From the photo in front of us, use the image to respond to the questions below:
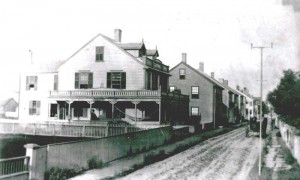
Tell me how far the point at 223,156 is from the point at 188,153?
193cm

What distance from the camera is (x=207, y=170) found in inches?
525

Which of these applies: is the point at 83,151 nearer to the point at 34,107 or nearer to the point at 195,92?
the point at 34,107

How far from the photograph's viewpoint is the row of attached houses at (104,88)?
98.6 feet

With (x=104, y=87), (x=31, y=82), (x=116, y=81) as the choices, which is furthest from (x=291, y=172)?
(x=31, y=82)

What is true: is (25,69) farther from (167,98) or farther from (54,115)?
(167,98)

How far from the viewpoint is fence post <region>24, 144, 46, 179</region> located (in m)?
10.1

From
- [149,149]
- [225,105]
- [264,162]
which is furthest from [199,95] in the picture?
[264,162]

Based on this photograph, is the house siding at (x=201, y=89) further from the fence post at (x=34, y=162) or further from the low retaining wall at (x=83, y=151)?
the fence post at (x=34, y=162)

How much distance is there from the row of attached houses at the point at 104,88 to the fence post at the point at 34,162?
1726 centimetres

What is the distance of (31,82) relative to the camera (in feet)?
119

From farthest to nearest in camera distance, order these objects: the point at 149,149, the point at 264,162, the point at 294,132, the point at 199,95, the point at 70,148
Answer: the point at 199,95 → the point at 149,149 → the point at 294,132 → the point at 264,162 → the point at 70,148

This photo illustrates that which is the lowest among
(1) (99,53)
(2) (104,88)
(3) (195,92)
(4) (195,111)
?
(4) (195,111)

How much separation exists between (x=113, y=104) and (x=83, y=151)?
638 inches

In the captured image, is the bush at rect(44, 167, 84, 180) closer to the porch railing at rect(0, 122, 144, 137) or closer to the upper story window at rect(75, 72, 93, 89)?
the porch railing at rect(0, 122, 144, 137)
